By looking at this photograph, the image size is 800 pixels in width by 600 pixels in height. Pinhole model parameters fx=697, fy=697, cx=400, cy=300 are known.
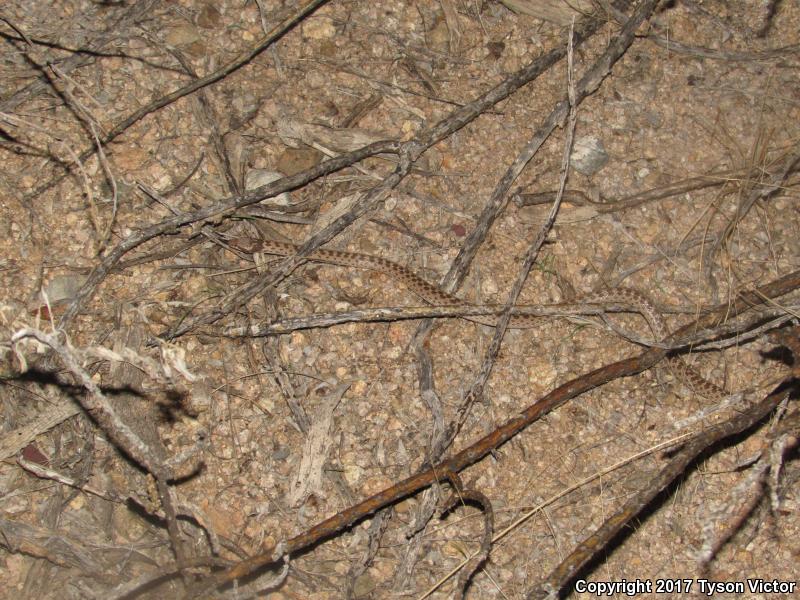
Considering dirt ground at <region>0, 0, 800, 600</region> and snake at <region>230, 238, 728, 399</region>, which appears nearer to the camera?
dirt ground at <region>0, 0, 800, 600</region>

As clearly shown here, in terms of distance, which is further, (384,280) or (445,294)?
(384,280)

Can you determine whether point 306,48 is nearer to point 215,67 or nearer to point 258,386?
point 215,67

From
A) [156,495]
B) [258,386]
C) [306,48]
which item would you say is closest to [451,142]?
[306,48]

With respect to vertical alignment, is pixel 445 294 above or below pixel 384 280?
below

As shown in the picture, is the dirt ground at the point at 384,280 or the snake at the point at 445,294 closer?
the dirt ground at the point at 384,280
